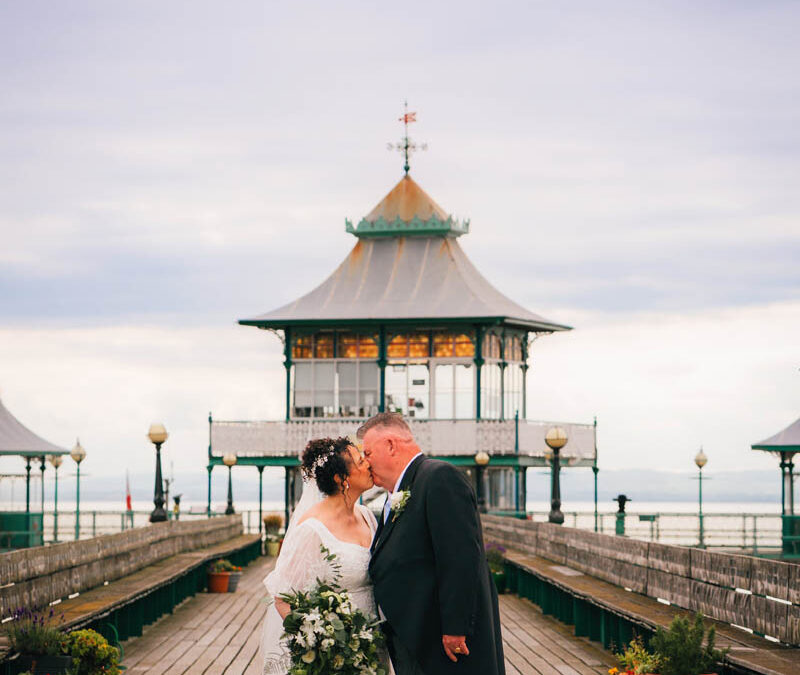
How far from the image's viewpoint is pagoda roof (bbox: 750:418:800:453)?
147ft

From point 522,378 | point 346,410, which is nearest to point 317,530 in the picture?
point 346,410

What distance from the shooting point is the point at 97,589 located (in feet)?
48.3

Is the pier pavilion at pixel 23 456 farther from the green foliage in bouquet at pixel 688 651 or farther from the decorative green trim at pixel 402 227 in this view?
the green foliage in bouquet at pixel 688 651

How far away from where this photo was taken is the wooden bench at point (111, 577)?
1184 centimetres

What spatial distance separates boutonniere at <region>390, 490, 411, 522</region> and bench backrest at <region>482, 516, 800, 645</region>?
363 centimetres

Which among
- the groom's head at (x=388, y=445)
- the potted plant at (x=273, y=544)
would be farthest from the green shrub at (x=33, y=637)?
the potted plant at (x=273, y=544)

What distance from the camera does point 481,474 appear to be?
41750 mm

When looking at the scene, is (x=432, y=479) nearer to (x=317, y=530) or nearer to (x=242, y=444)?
(x=317, y=530)

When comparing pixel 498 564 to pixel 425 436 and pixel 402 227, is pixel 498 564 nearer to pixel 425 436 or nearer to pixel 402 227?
pixel 425 436

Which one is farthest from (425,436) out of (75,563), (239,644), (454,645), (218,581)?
(454,645)

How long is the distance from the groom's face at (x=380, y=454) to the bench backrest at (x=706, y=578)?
357 centimetres

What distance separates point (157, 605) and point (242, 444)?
24.1 metres

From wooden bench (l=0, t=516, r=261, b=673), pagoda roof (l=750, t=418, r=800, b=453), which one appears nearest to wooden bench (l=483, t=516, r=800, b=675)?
wooden bench (l=0, t=516, r=261, b=673)

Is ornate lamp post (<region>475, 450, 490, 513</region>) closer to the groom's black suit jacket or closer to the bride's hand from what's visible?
the bride's hand
